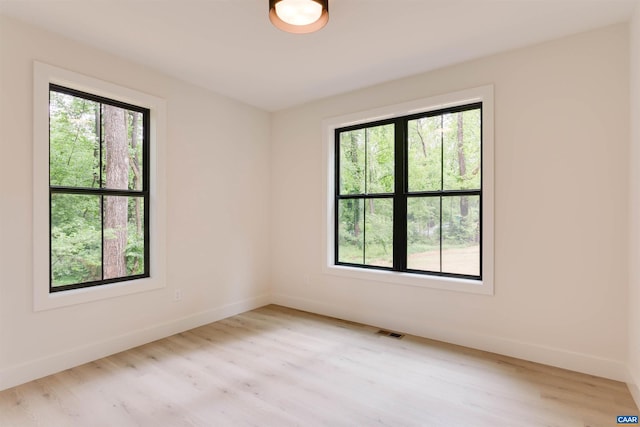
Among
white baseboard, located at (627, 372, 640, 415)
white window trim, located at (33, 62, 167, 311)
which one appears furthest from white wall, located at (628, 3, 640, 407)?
white window trim, located at (33, 62, 167, 311)

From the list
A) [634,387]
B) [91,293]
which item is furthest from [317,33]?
[634,387]

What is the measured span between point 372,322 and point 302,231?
144 cm

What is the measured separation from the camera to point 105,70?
9.55 feet

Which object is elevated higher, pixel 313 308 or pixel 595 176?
pixel 595 176

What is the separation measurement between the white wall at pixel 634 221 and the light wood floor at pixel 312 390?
24 cm

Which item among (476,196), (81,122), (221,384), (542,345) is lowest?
(221,384)

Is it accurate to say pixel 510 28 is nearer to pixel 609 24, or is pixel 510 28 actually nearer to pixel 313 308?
pixel 609 24

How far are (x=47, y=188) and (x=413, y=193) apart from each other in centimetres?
326

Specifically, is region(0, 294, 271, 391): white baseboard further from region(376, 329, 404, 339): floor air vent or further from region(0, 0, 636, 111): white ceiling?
region(0, 0, 636, 111): white ceiling

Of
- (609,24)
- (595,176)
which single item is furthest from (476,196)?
(609,24)

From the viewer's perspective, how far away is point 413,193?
3.51 metres

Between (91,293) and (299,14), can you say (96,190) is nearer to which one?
(91,293)

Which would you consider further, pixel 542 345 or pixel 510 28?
pixel 542 345

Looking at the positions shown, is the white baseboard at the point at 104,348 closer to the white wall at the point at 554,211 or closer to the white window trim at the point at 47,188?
the white window trim at the point at 47,188
